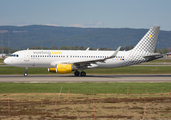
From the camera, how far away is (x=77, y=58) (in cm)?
4066

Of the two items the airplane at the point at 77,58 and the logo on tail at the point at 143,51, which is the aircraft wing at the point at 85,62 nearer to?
the airplane at the point at 77,58

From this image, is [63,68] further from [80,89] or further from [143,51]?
[143,51]

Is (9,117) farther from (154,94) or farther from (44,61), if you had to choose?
(44,61)

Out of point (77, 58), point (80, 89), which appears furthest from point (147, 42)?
point (80, 89)

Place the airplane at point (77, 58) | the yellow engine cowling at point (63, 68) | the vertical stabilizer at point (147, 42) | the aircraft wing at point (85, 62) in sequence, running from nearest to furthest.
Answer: the yellow engine cowling at point (63, 68), the aircraft wing at point (85, 62), the airplane at point (77, 58), the vertical stabilizer at point (147, 42)

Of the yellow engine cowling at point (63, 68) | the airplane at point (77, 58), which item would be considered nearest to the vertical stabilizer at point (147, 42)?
the airplane at point (77, 58)

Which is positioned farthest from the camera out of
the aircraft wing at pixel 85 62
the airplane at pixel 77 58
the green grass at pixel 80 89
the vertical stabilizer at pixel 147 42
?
the vertical stabilizer at pixel 147 42

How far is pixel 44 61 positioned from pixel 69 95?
18.3 metres

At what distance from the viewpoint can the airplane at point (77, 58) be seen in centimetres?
3866

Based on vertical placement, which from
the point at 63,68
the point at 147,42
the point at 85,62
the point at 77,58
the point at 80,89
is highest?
the point at 147,42

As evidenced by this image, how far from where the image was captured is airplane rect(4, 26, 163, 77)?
38.7m

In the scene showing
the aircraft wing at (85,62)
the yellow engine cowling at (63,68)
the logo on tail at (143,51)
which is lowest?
the yellow engine cowling at (63,68)

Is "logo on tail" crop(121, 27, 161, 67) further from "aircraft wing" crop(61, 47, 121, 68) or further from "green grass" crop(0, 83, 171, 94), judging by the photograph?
"green grass" crop(0, 83, 171, 94)

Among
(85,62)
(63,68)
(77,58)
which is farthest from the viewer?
(77,58)
